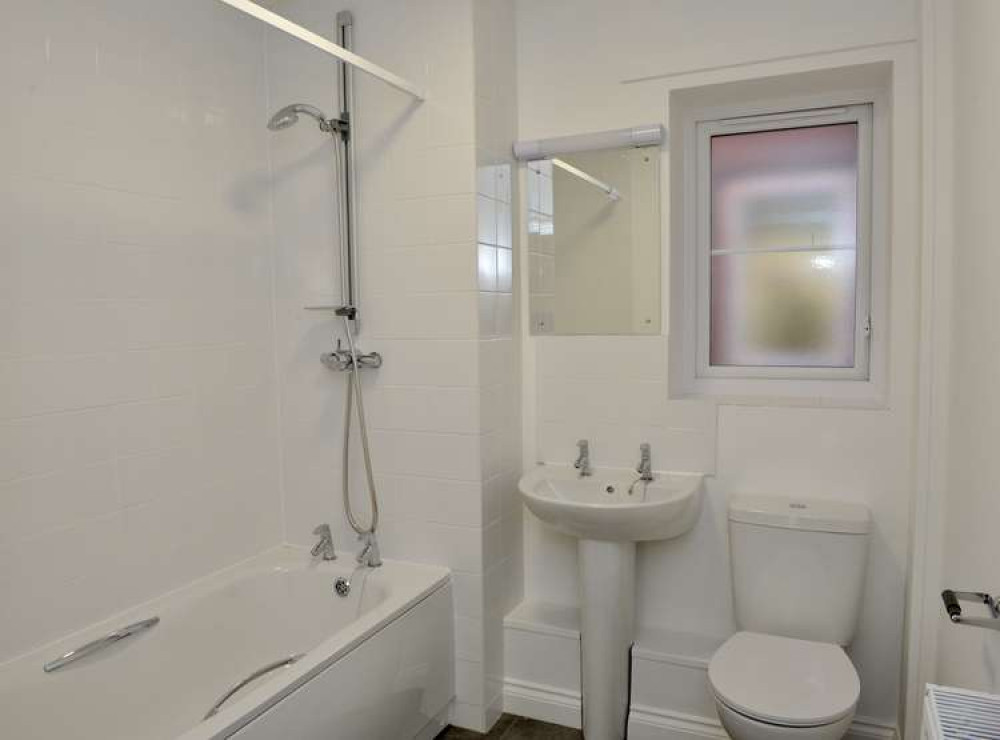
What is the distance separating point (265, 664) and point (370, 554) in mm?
475

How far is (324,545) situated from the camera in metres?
2.44

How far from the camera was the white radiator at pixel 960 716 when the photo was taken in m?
1.01

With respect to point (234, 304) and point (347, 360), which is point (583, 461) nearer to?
point (347, 360)

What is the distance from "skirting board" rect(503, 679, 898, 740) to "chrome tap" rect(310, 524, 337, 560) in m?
0.78

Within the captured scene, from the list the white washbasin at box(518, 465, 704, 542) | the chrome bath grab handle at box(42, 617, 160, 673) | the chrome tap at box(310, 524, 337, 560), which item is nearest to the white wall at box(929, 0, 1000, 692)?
the white washbasin at box(518, 465, 704, 542)

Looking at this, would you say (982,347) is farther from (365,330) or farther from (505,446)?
(365,330)

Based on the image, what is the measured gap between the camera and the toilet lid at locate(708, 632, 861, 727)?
171 cm

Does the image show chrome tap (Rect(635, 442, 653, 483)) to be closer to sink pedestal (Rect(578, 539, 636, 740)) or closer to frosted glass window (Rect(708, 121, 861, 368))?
sink pedestal (Rect(578, 539, 636, 740))

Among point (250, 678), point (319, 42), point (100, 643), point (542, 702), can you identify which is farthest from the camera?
point (542, 702)

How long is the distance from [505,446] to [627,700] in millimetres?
929

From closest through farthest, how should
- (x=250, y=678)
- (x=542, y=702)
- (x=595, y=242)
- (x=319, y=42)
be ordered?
(x=319, y=42)
(x=250, y=678)
(x=542, y=702)
(x=595, y=242)

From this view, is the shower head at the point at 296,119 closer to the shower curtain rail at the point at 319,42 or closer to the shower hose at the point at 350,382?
the shower hose at the point at 350,382

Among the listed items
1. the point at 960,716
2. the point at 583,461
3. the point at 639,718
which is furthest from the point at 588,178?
the point at 960,716

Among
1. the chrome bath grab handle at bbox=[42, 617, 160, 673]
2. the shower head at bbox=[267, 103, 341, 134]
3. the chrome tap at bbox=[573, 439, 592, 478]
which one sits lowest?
the chrome bath grab handle at bbox=[42, 617, 160, 673]
